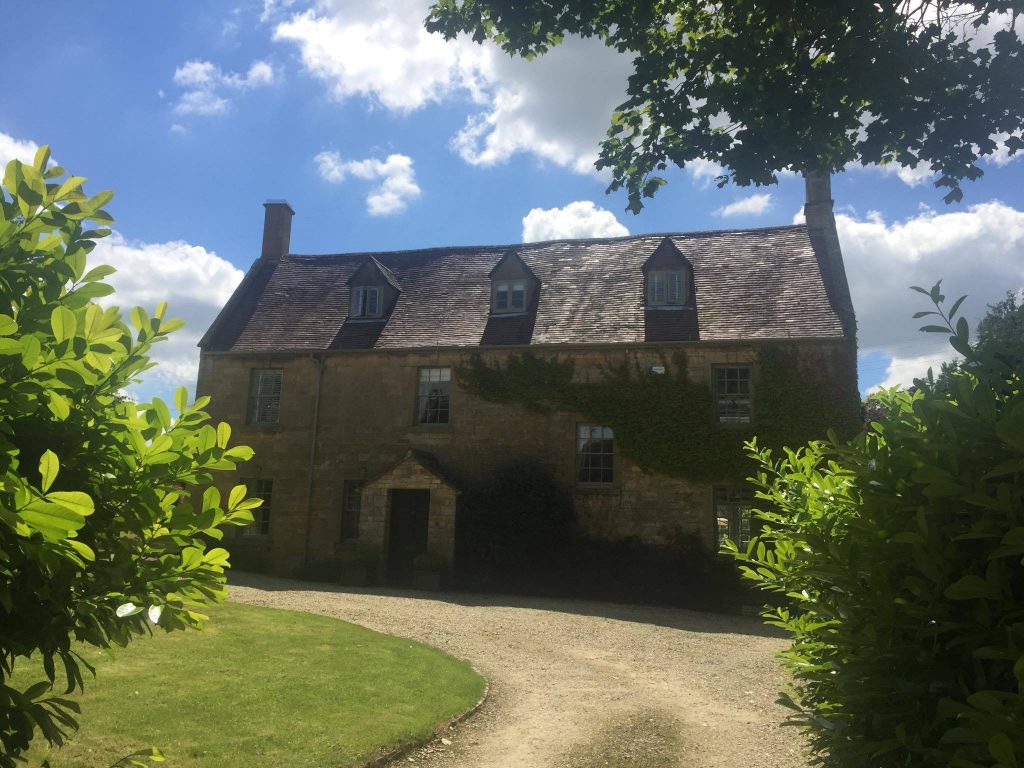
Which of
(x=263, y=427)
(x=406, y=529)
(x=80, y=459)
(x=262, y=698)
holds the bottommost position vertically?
(x=262, y=698)

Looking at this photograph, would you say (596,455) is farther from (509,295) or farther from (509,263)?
(509,263)

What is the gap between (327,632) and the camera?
12266mm

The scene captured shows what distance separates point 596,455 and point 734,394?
14.2 feet

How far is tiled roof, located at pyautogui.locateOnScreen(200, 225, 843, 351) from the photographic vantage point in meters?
21.5

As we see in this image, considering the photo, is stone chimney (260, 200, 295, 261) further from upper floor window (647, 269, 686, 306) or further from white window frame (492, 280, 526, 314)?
upper floor window (647, 269, 686, 306)

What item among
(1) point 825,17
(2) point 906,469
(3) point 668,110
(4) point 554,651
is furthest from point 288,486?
(2) point 906,469

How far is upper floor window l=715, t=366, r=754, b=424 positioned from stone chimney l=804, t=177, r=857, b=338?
309 cm

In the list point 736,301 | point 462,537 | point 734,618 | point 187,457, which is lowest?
point 734,618

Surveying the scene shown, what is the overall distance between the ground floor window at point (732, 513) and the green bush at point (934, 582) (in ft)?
56.9

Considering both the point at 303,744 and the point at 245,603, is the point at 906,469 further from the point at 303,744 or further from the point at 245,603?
the point at 245,603

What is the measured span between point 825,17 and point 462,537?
1677 centimetres

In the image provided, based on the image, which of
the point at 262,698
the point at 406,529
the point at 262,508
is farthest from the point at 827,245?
the point at 262,698

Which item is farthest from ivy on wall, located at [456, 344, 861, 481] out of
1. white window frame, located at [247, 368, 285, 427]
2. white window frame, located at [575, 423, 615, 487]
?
white window frame, located at [247, 368, 285, 427]

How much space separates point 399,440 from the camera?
2280 centimetres
